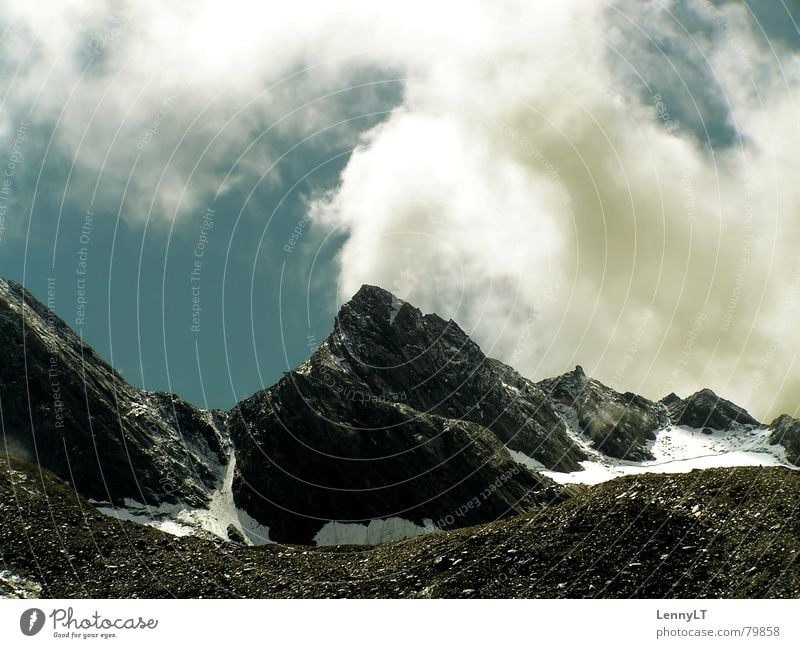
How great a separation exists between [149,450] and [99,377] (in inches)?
1087

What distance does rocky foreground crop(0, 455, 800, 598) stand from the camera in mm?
25953

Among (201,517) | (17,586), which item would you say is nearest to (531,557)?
(17,586)

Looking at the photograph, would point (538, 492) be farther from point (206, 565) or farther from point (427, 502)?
point (206, 565)

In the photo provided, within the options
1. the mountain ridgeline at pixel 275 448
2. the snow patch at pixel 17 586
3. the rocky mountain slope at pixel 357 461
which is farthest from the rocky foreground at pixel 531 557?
the rocky mountain slope at pixel 357 461

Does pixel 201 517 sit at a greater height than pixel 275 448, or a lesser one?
lesser

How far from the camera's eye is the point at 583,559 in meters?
28.6
